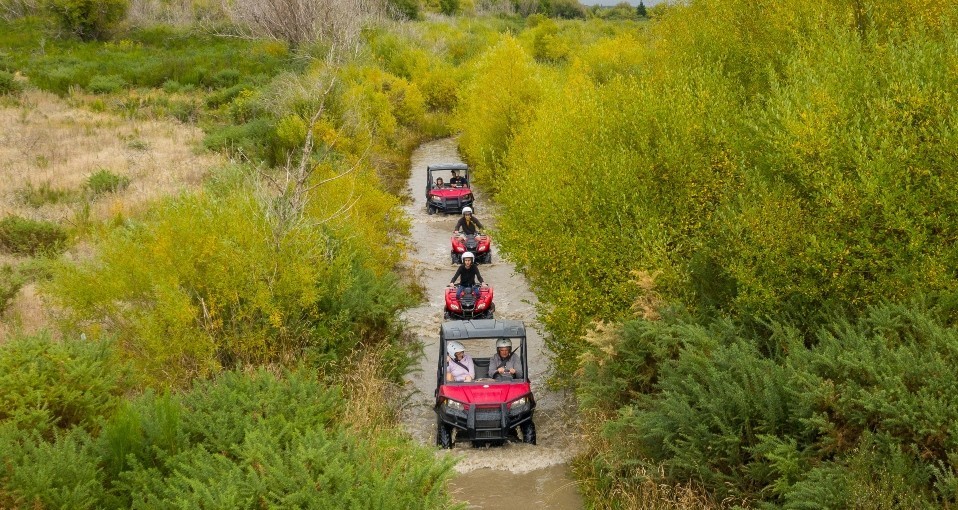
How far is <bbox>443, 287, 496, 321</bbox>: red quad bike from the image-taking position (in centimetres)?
1675

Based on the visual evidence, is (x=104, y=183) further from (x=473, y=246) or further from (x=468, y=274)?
(x=468, y=274)

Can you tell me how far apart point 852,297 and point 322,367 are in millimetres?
7659

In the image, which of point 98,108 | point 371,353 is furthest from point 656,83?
point 98,108

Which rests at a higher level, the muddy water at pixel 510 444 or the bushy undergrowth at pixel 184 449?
the bushy undergrowth at pixel 184 449

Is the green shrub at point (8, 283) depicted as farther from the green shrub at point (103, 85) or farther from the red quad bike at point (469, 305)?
the green shrub at point (103, 85)

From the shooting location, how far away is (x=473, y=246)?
21.3 meters

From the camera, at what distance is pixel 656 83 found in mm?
15055

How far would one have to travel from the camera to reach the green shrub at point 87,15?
47812 mm

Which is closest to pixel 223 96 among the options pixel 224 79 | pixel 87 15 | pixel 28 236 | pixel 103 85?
pixel 224 79

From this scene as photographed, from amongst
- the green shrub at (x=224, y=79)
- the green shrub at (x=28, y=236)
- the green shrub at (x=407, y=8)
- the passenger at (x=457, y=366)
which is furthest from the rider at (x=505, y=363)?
the green shrub at (x=407, y=8)

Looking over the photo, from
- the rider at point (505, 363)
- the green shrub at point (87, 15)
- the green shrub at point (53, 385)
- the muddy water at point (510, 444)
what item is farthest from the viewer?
A: the green shrub at point (87, 15)

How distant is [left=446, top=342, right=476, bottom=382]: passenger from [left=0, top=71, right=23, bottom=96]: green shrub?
32.2m

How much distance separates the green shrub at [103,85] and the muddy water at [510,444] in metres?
23.0

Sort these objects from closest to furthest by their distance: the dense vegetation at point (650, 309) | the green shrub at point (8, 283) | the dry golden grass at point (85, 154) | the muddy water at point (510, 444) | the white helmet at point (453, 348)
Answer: the dense vegetation at point (650, 309), the muddy water at point (510, 444), the white helmet at point (453, 348), the green shrub at point (8, 283), the dry golden grass at point (85, 154)
